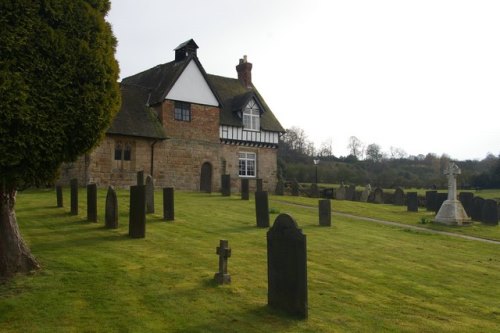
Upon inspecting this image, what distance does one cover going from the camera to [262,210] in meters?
15.0

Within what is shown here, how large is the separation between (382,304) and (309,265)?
2.55 m

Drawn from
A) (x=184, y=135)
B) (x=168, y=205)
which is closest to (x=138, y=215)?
(x=168, y=205)

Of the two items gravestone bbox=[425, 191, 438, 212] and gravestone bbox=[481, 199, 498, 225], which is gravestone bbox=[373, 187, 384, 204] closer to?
gravestone bbox=[425, 191, 438, 212]

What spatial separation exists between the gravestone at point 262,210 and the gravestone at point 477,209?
12.4m

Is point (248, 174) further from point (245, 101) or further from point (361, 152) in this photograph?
point (361, 152)

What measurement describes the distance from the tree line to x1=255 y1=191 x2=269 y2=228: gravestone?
2592 cm

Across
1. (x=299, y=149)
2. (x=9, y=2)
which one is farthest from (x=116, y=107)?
(x=299, y=149)

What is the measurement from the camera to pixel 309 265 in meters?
9.83

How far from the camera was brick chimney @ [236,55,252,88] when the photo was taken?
4072 centimetres

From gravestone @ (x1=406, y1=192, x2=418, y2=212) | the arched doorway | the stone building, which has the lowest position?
gravestone @ (x1=406, y1=192, x2=418, y2=212)

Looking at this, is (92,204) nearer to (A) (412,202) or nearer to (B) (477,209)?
(A) (412,202)

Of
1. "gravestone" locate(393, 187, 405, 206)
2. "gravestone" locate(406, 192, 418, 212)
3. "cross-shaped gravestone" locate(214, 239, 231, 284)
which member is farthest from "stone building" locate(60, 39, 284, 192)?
"cross-shaped gravestone" locate(214, 239, 231, 284)

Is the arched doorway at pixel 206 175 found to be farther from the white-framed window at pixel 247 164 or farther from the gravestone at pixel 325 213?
the gravestone at pixel 325 213

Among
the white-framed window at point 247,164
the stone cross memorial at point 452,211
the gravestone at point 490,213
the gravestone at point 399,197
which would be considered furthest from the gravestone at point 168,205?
the white-framed window at point 247,164
